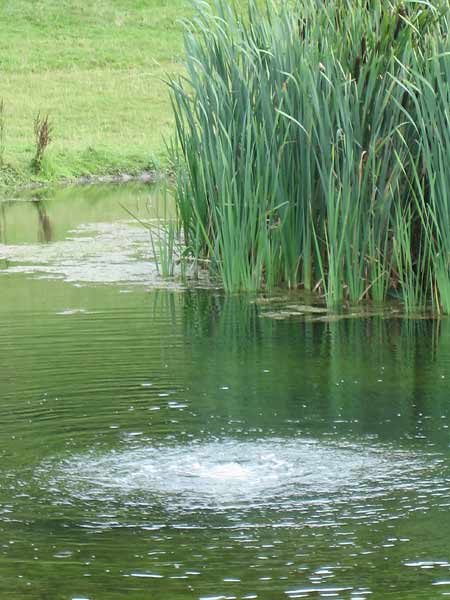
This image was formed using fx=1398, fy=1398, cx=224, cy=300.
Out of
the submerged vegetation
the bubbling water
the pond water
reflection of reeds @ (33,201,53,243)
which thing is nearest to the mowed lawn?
reflection of reeds @ (33,201,53,243)

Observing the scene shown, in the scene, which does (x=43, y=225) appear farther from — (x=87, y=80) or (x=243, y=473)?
(x=87, y=80)

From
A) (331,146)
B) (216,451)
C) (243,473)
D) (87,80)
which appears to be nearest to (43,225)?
(331,146)

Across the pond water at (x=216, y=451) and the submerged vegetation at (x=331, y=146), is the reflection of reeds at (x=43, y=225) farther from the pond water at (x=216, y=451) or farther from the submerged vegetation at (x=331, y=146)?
the submerged vegetation at (x=331, y=146)

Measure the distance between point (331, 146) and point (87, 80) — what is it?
1810 centimetres

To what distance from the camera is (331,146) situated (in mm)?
8773

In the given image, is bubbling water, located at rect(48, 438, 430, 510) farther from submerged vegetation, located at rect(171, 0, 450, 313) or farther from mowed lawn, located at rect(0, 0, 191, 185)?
mowed lawn, located at rect(0, 0, 191, 185)

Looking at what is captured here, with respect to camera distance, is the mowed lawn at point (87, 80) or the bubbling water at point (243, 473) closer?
the bubbling water at point (243, 473)

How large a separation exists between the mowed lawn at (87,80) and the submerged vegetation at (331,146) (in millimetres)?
7874

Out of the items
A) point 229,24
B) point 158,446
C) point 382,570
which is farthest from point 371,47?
point 382,570

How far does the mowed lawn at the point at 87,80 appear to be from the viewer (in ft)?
65.7

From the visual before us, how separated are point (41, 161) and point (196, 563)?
14832mm

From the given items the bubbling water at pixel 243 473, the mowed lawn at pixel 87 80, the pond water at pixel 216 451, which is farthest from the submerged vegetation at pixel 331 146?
the mowed lawn at pixel 87 80

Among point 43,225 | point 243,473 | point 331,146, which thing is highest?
point 331,146

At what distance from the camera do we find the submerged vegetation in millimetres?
8430
